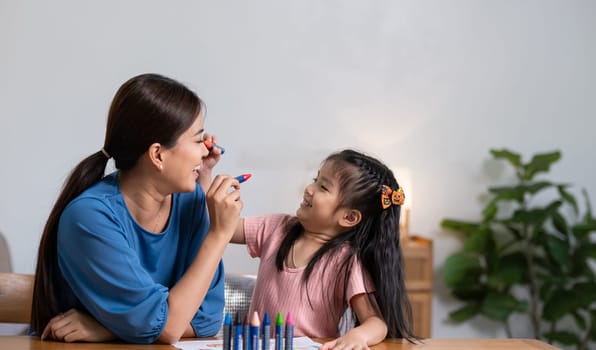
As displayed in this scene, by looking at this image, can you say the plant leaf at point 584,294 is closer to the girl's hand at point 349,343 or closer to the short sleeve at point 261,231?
the short sleeve at point 261,231

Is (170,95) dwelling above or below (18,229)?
above

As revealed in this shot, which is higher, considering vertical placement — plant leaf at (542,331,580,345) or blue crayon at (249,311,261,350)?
blue crayon at (249,311,261,350)

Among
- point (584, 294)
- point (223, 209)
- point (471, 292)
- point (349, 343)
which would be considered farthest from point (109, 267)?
point (584, 294)

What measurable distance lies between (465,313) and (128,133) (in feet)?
9.81

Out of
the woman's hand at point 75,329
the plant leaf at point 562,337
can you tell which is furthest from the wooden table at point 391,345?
the plant leaf at point 562,337

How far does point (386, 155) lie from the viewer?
13.8 feet

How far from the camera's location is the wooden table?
4.83 feet

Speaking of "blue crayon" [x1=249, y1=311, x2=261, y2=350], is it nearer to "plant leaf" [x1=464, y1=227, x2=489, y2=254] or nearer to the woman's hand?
the woman's hand

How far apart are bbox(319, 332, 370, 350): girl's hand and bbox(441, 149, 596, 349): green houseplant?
260 cm

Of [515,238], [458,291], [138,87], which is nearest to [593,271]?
[515,238]

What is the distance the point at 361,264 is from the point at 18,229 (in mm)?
2478

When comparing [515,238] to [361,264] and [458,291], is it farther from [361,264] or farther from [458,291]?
[361,264]

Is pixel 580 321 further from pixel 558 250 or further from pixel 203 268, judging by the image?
pixel 203 268

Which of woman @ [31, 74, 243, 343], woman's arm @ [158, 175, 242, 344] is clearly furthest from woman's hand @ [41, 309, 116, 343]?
woman's arm @ [158, 175, 242, 344]
